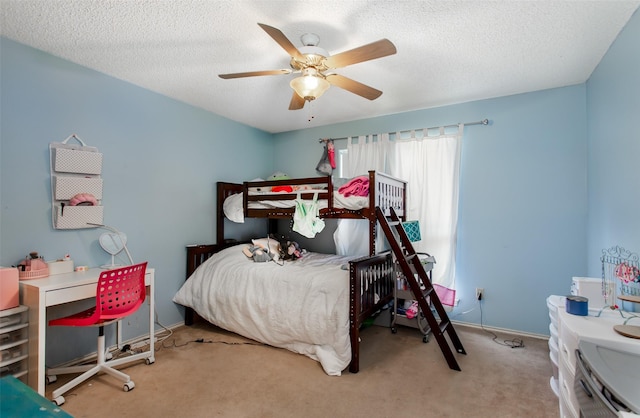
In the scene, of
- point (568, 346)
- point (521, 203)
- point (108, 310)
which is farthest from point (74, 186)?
point (521, 203)

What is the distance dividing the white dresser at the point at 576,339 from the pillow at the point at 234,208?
3058 millimetres

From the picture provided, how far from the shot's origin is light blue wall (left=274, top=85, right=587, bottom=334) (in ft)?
9.75

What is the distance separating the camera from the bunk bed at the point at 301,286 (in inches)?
99.0

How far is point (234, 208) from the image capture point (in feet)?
12.0

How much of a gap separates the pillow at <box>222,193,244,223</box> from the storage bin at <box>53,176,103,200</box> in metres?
1.32

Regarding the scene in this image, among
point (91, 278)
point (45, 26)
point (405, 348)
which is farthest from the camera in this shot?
point (405, 348)

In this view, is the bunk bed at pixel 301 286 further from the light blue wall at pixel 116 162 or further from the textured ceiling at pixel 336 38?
the textured ceiling at pixel 336 38

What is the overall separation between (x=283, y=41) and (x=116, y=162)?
206cm

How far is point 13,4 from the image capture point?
6.11 feet

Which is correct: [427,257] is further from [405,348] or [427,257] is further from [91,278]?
[91,278]

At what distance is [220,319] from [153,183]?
1542 millimetres

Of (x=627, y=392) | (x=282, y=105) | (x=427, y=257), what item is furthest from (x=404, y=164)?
(x=627, y=392)

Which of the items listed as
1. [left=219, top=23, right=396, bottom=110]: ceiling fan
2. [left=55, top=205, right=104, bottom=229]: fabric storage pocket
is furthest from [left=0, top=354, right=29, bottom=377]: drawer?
[left=219, top=23, right=396, bottom=110]: ceiling fan

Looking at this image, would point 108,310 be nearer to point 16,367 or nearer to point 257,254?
point 16,367
